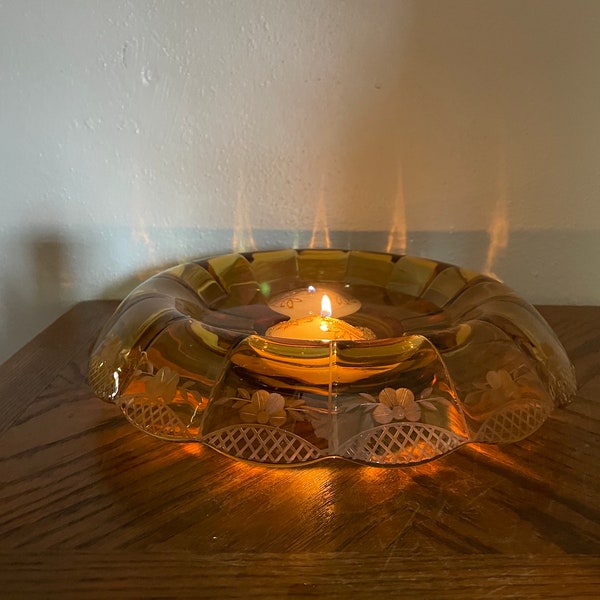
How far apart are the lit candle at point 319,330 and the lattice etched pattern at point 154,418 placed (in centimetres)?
11

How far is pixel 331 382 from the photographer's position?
1.22 ft

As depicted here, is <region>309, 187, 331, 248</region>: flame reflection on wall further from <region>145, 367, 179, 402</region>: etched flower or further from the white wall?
<region>145, 367, 179, 402</region>: etched flower

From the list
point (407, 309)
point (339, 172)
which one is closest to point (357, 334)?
point (407, 309)

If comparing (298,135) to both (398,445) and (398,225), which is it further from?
(398,445)

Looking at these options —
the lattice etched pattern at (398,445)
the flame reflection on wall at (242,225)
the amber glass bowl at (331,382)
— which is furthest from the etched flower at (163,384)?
the flame reflection on wall at (242,225)

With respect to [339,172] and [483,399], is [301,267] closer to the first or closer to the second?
[339,172]

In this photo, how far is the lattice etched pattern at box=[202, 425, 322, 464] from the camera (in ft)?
1.18

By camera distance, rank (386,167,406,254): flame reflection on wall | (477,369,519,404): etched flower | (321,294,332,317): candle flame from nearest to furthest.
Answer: (477,369,519,404): etched flower < (321,294,332,317): candle flame < (386,167,406,254): flame reflection on wall

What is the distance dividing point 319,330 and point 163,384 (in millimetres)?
134

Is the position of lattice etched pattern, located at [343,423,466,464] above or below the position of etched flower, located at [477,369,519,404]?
below

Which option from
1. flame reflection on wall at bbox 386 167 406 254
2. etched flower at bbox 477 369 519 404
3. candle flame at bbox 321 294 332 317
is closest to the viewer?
etched flower at bbox 477 369 519 404

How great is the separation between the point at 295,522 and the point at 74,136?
0.46 meters

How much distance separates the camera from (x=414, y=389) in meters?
0.38

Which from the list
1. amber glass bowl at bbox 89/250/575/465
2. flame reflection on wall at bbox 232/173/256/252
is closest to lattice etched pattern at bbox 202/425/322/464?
amber glass bowl at bbox 89/250/575/465
